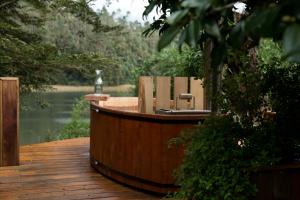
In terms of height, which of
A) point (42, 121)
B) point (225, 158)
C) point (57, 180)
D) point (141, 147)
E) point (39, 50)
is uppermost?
point (39, 50)

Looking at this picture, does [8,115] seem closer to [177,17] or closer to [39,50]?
[39,50]

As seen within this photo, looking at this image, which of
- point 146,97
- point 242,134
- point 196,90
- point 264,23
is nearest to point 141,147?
point 146,97

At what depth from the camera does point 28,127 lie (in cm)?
1645

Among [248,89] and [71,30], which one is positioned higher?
[71,30]

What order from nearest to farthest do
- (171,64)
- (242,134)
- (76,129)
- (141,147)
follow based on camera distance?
(242,134) < (141,147) < (171,64) < (76,129)

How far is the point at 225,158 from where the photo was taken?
2322 millimetres

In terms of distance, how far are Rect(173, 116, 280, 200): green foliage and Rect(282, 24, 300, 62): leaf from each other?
5.10ft

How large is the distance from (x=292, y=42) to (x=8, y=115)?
465 cm

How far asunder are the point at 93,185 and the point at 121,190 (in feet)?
1.12

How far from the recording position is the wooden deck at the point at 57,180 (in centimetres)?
398

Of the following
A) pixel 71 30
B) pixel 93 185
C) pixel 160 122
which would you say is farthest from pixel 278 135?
pixel 71 30

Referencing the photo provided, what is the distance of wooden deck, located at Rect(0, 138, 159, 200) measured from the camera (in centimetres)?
398

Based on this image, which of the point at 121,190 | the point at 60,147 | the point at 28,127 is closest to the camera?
the point at 121,190

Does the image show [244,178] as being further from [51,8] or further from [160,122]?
[51,8]
